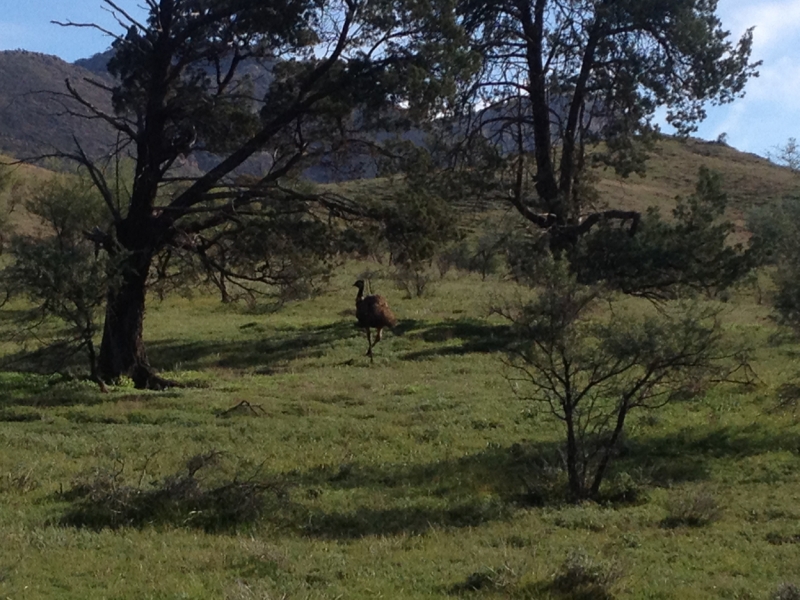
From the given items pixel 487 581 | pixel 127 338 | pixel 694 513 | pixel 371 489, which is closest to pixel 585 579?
pixel 487 581

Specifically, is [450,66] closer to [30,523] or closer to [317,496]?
[317,496]

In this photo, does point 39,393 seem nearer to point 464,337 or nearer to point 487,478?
point 487,478

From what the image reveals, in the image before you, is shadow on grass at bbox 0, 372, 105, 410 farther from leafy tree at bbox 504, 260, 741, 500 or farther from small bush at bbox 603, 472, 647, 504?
small bush at bbox 603, 472, 647, 504

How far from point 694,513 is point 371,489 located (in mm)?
3765

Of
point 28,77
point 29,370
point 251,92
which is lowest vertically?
point 29,370

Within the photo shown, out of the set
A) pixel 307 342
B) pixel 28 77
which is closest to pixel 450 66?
pixel 307 342

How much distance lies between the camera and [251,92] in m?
19.4

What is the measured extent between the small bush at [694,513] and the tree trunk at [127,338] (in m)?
11.3

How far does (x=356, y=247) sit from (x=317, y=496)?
828 cm

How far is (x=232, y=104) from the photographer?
57.1 ft

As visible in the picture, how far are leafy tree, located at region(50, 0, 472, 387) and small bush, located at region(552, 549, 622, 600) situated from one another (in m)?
11.1

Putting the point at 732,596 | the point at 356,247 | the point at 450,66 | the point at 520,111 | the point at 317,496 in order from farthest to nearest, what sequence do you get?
the point at 520,111
the point at 356,247
the point at 450,66
the point at 317,496
the point at 732,596

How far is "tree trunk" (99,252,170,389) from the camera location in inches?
708

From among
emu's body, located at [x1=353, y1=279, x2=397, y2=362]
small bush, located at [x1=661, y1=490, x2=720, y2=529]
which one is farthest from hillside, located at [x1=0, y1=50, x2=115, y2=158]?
small bush, located at [x1=661, y1=490, x2=720, y2=529]
